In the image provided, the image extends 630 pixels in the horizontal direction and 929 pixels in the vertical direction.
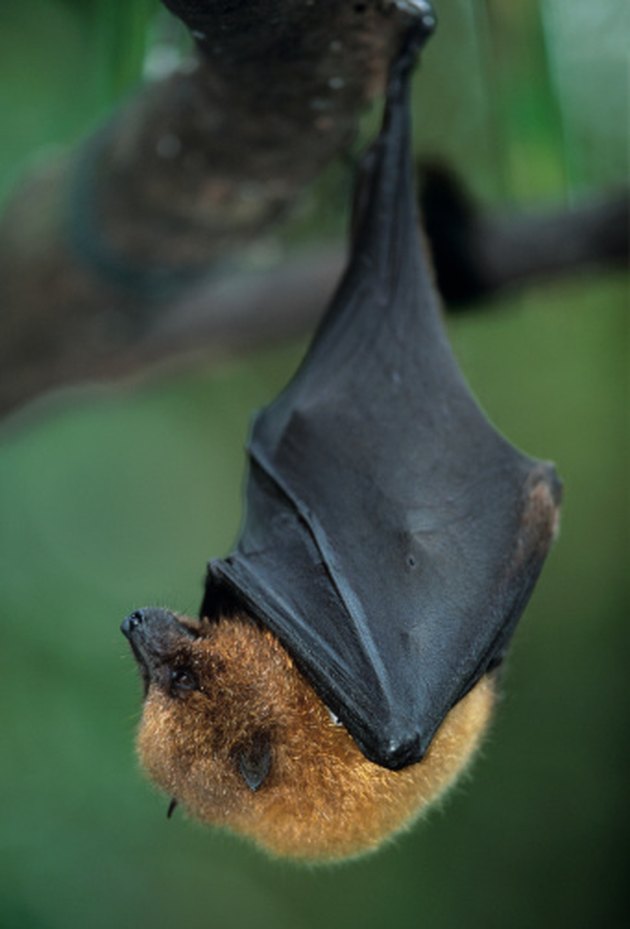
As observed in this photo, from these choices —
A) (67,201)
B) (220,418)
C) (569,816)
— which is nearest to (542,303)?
(220,418)

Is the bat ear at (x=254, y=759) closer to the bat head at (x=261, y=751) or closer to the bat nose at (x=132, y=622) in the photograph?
the bat head at (x=261, y=751)

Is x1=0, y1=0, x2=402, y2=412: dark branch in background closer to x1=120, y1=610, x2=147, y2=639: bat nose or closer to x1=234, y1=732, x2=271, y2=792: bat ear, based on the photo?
x1=120, y1=610, x2=147, y2=639: bat nose

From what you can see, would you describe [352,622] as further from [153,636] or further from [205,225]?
[205,225]

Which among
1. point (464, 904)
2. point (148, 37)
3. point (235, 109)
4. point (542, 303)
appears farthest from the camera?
point (464, 904)

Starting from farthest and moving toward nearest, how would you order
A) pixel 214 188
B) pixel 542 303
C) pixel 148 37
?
pixel 542 303 < pixel 214 188 < pixel 148 37

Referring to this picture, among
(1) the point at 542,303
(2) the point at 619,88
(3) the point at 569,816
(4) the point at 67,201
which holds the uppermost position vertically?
(4) the point at 67,201

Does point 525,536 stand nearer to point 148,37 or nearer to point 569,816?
point 148,37
